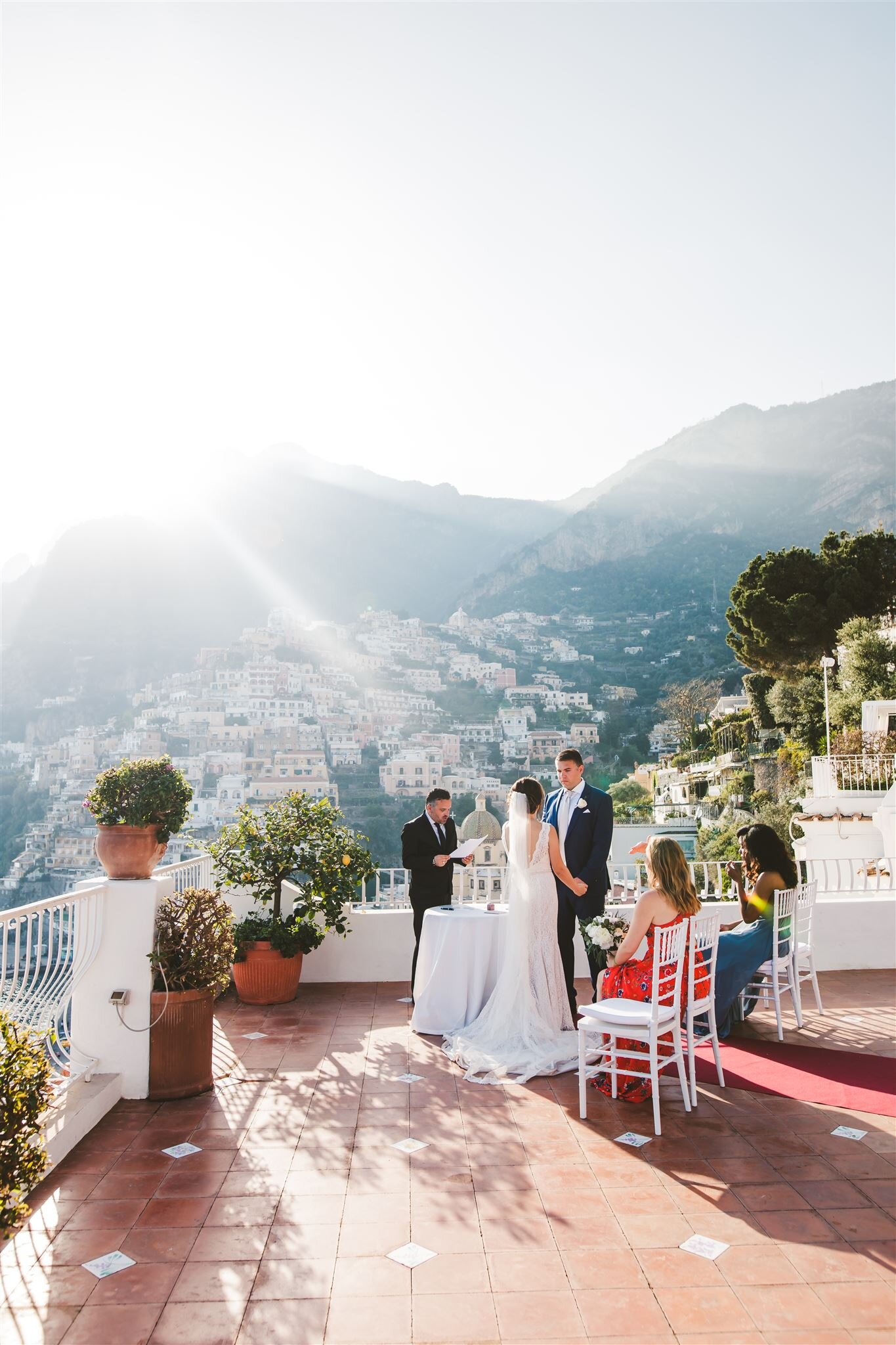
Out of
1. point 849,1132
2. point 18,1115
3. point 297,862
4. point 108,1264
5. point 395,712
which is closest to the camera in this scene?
point 18,1115

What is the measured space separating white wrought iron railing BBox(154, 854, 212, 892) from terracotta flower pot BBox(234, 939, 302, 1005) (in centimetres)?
64

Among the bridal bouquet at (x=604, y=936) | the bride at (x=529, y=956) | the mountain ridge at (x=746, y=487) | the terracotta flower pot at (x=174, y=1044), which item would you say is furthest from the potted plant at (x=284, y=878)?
the mountain ridge at (x=746, y=487)

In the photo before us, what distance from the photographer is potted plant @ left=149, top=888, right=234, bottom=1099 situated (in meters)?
4.10

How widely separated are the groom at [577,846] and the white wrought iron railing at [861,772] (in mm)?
14161

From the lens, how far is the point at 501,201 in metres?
13.1

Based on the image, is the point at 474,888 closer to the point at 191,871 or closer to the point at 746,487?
the point at 191,871

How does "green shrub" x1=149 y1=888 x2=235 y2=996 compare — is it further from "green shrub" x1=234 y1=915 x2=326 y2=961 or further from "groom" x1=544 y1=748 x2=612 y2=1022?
"groom" x1=544 y1=748 x2=612 y2=1022

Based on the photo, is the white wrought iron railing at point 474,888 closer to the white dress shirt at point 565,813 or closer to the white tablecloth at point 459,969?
the white tablecloth at point 459,969

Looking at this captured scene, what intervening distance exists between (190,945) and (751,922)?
10.7 feet

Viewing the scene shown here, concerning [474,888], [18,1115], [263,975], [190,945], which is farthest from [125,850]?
[474,888]

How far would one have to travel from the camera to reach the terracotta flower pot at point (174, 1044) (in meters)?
4.09

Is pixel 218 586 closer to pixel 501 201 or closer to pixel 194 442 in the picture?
pixel 194 442

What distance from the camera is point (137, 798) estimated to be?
13.9 feet

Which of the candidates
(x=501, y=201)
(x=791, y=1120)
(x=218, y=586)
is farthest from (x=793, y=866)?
(x=218, y=586)
